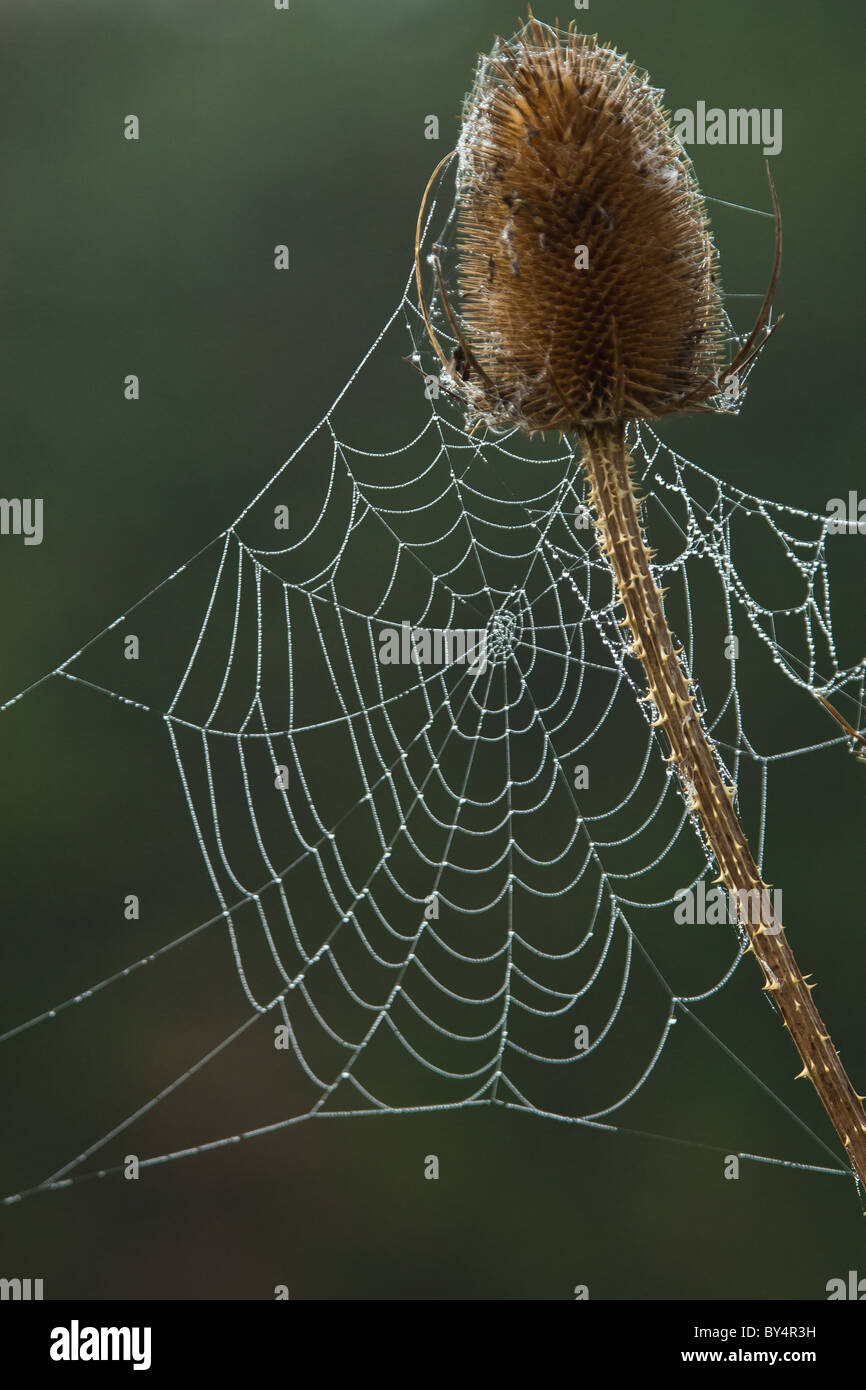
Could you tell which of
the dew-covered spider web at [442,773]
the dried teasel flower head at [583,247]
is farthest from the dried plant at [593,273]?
the dew-covered spider web at [442,773]

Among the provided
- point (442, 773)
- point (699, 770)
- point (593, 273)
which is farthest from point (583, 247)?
point (442, 773)

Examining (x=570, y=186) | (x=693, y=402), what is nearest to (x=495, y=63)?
(x=570, y=186)

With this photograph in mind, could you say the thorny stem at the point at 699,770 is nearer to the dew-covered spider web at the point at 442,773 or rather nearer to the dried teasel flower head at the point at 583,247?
the dried teasel flower head at the point at 583,247

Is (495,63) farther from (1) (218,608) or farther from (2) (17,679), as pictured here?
(2) (17,679)

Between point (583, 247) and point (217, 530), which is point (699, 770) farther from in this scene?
point (217, 530)

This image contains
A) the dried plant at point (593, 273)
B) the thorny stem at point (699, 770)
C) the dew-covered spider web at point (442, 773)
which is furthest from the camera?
the dew-covered spider web at point (442, 773)

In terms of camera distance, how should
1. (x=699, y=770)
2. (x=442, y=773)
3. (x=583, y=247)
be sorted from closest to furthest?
(x=699, y=770) → (x=583, y=247) → (x=442, y=773)

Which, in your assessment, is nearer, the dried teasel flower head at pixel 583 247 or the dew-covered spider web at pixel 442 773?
the dried teasel flower head at pixel 583 247

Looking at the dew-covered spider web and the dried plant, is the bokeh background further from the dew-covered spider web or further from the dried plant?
the dried plant
